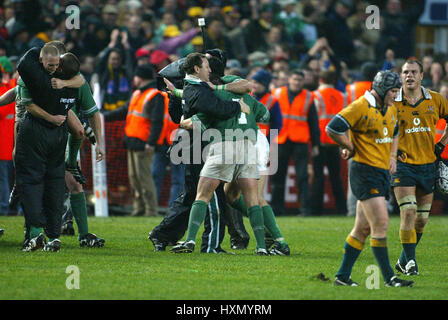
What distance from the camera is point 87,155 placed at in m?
17.5

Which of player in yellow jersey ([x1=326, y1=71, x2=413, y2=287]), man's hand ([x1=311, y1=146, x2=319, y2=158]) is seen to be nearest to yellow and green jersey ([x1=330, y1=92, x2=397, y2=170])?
player in yellow jersey ([x1=326, y1=71, x2=413, y2=287])

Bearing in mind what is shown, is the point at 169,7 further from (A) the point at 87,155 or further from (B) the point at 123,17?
(A) the point at 87,155

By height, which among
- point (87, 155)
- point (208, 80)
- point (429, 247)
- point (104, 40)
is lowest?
point (429, 247)

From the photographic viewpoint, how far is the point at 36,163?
1105 centimetres

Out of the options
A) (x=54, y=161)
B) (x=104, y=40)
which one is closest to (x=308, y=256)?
(x=54, y=161)

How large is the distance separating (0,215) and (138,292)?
7.99 metres

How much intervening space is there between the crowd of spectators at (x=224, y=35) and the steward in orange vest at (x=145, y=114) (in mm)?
950

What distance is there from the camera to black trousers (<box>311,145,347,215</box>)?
58.9 ft

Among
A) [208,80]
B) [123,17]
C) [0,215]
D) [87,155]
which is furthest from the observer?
[123,17]

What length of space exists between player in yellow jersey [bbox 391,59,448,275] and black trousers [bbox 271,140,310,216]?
22.2 feet

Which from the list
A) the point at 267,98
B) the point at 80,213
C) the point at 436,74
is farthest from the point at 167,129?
the point at 436,74

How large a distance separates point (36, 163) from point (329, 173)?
26.9 feet

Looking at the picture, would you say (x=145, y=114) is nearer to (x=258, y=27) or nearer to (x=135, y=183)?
(x=135, y=183)

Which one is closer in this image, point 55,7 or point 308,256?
point 308,256
